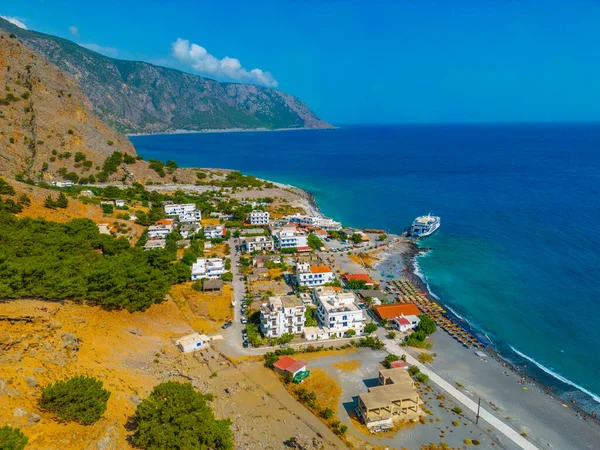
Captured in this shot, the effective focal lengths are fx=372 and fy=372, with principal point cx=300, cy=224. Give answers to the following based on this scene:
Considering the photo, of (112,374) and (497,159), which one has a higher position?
(497,159)

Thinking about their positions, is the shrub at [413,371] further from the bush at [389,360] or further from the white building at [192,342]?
the white building at [192,342]

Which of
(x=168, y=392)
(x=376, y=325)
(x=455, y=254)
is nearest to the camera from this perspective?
(x=168, y=392)

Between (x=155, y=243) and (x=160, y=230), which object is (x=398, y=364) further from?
(x=160, y=230)

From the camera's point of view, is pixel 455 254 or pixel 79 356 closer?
pixel 79 356

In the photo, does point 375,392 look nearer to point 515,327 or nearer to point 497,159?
point 515,327

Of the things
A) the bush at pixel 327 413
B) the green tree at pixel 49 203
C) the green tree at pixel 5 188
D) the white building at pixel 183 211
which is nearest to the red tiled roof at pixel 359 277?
the bush at pixel 327 413

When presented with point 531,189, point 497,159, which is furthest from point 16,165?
point 497,159

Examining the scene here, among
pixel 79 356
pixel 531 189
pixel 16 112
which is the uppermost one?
pixel 16 112
